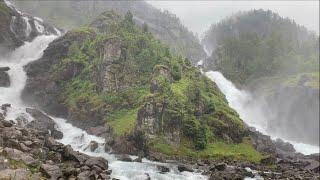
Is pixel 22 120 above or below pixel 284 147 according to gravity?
below

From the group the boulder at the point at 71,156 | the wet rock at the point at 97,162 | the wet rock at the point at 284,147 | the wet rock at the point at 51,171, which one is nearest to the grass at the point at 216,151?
the wet rock at the point at 284,147

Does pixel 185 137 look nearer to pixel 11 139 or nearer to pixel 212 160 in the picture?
pixel 212 160

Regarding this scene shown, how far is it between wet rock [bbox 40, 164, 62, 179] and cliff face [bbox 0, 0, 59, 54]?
3031 inches

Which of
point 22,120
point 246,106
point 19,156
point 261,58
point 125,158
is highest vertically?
point 261,58

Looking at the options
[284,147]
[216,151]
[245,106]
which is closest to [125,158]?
[216,151]

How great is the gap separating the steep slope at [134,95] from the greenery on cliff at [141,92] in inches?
6.9

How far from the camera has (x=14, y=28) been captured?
12669 cm

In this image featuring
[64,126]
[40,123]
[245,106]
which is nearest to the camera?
[40,123]

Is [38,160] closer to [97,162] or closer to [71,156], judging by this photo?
[71,156]

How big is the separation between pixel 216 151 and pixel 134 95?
893 inches

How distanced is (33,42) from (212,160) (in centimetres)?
6849

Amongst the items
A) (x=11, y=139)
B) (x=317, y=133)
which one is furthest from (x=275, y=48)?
(x=11, y=139)

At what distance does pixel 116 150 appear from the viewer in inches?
3000

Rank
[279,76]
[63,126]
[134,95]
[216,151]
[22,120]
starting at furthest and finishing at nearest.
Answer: [279,76], [134,95], [63,126], [22,120], [216,151]
